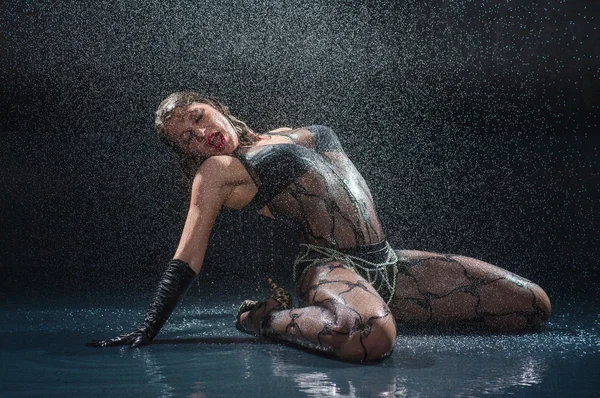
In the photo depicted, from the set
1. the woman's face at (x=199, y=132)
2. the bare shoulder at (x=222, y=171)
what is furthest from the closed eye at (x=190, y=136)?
the bare shoulder at (x=222, y=171)

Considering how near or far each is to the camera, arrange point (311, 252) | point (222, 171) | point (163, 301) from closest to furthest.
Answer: point (163, 301) → point (222, 171) → point (311, 252)

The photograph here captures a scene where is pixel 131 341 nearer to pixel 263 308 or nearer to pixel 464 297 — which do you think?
pixel 263 308

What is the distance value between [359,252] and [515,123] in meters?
2.50

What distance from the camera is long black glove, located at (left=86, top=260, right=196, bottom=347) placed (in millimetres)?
2477

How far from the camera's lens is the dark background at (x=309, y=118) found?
4520 mm

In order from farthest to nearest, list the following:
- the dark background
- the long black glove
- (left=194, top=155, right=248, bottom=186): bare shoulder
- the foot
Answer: the dark background < the foot < (left=194, top=155, right=248, bottom=186): bare shoulder < the long black glove

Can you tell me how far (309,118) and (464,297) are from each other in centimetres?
213

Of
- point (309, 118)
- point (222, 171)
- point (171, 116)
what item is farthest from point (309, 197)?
point (309, 118)

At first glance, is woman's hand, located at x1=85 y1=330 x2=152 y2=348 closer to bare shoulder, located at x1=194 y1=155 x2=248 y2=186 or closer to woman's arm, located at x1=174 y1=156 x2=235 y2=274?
woman's arm, located at x1=174 y1=156 x2=235 y2=274

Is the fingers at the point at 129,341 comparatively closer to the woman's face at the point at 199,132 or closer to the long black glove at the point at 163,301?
the long black glove at the point at 163,301

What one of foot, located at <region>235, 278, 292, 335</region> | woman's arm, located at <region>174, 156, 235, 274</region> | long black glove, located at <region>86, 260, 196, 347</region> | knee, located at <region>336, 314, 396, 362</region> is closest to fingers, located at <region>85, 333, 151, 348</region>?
long black glove, located at <region>86, 260, 196, 347</region>

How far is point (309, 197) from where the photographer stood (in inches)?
105

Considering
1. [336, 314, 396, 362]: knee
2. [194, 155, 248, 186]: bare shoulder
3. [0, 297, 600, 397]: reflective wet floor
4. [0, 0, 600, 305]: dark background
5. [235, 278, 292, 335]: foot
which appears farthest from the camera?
[0, 0, 600, 305]: dark background

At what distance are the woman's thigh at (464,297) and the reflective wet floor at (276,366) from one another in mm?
84
